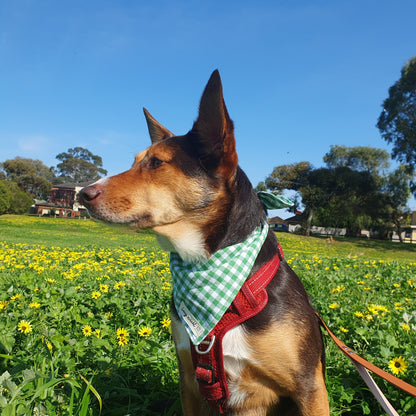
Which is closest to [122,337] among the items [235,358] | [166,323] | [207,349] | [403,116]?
[166,323]

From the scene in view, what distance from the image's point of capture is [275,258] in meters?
2.28

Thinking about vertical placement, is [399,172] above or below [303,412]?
above

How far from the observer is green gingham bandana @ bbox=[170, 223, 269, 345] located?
2125 mm

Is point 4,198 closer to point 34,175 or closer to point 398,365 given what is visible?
point 34,175

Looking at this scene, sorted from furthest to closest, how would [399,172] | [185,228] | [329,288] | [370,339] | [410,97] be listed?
[399,172] < [410,97] < [329,288] < [370,339] < [185,228]

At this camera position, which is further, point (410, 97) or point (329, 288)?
point (410, 97)

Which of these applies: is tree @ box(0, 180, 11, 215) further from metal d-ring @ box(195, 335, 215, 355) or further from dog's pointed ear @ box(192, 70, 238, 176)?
metal d-ring @ box(195, 335, 215, 355)

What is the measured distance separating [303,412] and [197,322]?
0.79 metres

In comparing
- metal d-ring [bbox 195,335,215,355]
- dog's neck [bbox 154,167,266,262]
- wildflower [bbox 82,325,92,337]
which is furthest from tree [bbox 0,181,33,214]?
metal d-ring [bbox 195,335,215,355]

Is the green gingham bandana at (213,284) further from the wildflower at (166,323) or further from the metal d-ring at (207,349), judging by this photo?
→ the wildflower at (166,323)

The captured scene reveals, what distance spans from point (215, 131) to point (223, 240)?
711 millimetres

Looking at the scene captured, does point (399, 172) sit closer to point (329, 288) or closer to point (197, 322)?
point (329, 288)

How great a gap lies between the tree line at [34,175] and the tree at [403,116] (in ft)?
188

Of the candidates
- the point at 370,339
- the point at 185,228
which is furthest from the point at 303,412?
the point at 370,339
